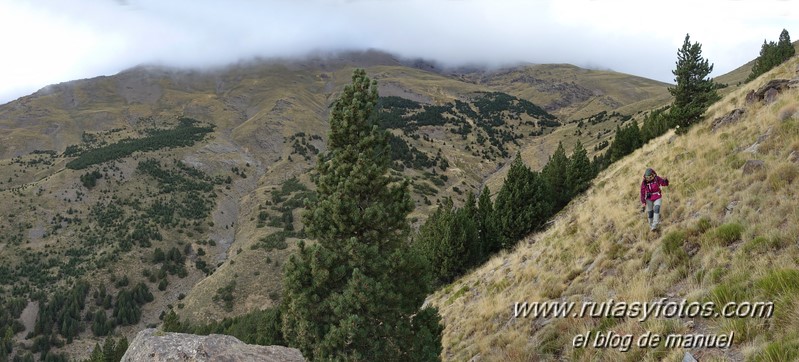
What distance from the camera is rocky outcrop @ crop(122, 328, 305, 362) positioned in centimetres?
718

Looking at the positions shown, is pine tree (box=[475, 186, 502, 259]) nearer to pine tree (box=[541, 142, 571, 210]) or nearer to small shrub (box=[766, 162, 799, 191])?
pine tree (box=[541, 142, 571, 210])

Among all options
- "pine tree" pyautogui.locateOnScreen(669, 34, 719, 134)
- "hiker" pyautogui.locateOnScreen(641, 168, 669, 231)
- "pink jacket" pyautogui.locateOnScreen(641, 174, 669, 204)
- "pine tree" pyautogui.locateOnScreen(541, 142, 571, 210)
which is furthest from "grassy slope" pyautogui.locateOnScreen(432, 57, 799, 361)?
"pine tree" pyautogui.locateOnScreen(541, 142, 571, 210)

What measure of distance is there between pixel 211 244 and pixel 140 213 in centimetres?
2449

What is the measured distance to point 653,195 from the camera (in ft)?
42.2

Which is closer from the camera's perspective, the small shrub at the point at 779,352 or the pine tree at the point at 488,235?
the small shrub at the point at 779,352

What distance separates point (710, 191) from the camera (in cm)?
1265

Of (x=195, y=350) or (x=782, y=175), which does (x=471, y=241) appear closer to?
(x=782, y=175)

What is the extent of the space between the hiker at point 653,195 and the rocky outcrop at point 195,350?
38.4 feet

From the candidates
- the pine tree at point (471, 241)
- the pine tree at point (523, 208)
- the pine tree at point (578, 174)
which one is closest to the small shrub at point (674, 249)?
the pine tree at point (523, 208)

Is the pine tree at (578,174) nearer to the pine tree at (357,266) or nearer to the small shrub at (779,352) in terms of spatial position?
the pine tree at (357,266)

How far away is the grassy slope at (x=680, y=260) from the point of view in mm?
7018

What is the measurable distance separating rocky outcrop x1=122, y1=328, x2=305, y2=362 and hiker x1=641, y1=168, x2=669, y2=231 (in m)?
11.7

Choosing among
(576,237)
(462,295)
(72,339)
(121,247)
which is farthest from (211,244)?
(576,237)

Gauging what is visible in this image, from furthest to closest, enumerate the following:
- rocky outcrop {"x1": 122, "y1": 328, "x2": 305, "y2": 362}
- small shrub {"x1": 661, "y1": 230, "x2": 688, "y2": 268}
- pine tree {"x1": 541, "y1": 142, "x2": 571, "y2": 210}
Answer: pine tree {"x1": 541, "y1": 142, "x2": 571, "y2": 210} → small shrub {"x1": 661, "y1": 230, "x2": 688, "y2": 268} → rocky outcrop {"x1": 122, "y1": 328, "x2": 305, "y2": 362}
